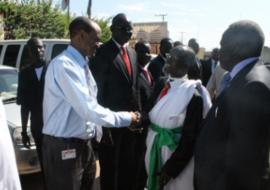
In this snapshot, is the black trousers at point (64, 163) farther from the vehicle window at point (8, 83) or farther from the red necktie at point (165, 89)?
the vehicle window at point (8, 83)

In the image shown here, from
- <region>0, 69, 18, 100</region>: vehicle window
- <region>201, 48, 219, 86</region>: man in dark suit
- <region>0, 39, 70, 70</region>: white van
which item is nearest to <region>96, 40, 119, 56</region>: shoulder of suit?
<region>0, 69, 18, 100</region>: vehicle window

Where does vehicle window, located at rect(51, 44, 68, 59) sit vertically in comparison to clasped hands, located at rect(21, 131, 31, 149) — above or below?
above

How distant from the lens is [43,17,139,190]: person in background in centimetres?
321

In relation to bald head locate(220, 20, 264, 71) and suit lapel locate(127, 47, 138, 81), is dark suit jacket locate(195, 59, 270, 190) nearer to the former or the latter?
bald head locate(220, 20, 264, 71)

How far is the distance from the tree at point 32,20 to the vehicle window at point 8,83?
415 inches

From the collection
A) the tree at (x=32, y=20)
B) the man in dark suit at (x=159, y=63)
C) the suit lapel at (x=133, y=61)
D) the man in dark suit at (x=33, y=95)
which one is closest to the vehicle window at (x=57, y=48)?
the man in dark suit at (x=159, y=63)

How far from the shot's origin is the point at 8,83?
6.87 metres

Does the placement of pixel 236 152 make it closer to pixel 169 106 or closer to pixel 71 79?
pixel 169 106

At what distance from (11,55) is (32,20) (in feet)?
33.2

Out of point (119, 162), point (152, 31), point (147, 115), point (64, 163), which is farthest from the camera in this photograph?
point (152, 31)

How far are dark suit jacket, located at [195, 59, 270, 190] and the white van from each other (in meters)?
6.98

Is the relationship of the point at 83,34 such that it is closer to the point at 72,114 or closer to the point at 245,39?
the point at 72,114

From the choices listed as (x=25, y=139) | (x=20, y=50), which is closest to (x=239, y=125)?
(x=25, y=139)

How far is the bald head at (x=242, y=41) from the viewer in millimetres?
2496
